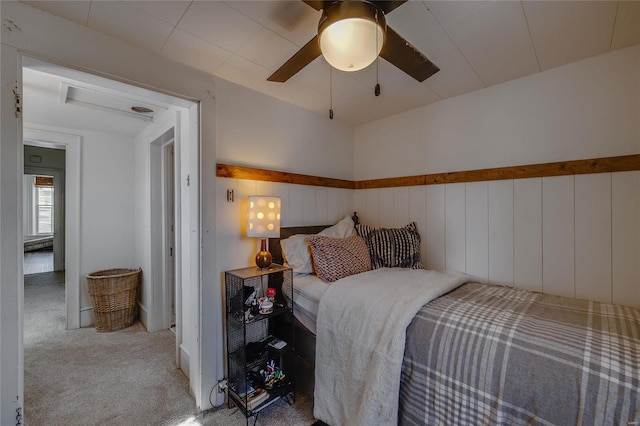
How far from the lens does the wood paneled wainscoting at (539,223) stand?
62.2 inches

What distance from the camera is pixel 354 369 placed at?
141 centimetres

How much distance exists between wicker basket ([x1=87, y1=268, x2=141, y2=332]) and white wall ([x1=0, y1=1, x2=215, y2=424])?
5.60ft

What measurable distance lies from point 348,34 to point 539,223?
1787 mm

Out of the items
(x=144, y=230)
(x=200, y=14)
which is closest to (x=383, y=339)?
(x=200, y=14)

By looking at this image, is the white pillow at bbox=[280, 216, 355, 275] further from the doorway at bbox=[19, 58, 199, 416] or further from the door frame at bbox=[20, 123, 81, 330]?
the door frame at bbox=[20, 123, 81, 330]

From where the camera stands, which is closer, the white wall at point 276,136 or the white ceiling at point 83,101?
the white ceiling at point 83,101

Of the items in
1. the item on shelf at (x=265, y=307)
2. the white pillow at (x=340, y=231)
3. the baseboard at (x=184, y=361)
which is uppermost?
the white pillow at (x=340, y=231)

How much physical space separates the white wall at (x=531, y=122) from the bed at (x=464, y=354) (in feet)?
3.23

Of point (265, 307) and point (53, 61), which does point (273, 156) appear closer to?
point (265, 307)

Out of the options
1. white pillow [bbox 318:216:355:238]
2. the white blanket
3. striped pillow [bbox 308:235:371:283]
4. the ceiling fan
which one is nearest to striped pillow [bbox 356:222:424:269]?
striped pillow [bbox 308:235:371:283]

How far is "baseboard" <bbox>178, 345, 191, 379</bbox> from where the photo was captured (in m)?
2.11

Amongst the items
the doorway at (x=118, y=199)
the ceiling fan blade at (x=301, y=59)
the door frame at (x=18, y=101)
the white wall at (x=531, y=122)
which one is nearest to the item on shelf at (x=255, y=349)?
the door frame at (x=18, y=101)

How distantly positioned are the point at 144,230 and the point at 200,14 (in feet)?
8.50

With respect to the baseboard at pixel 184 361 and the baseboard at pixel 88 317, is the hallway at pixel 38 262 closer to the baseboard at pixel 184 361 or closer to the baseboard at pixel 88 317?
the baseboard at pixel 88 317
